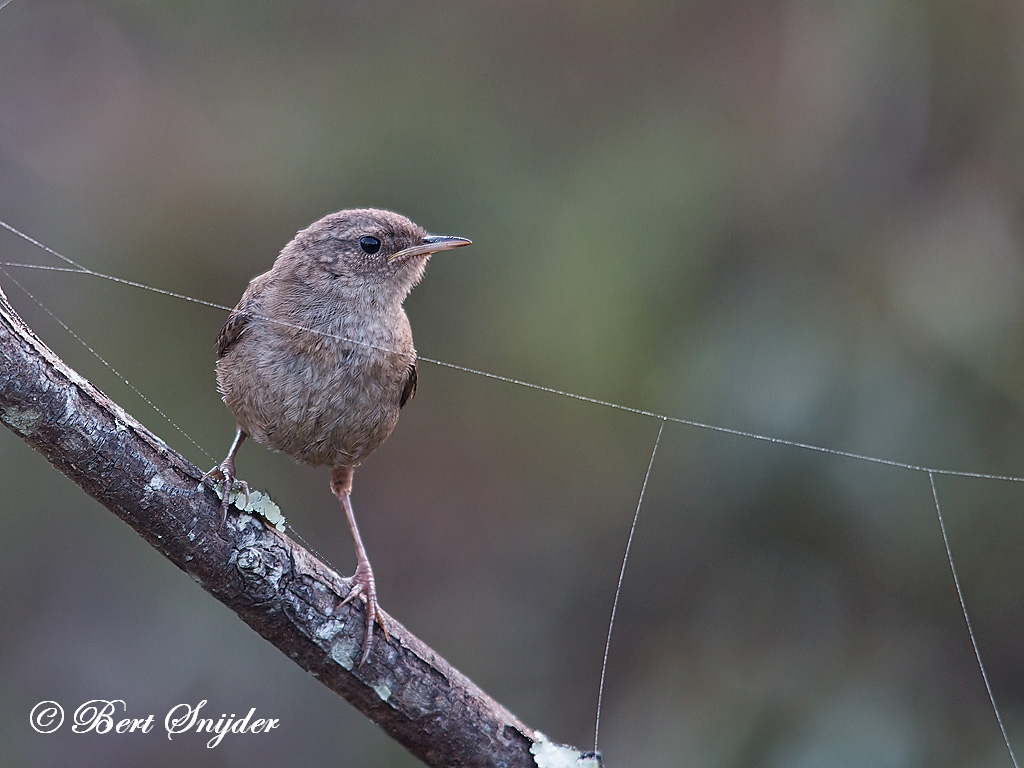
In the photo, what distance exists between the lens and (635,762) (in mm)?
3910

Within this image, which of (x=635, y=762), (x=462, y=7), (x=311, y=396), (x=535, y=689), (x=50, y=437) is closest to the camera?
(x=50, y=437)

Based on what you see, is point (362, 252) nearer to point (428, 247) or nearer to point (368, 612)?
point (428, 247)

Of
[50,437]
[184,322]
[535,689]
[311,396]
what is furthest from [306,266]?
[535,689]

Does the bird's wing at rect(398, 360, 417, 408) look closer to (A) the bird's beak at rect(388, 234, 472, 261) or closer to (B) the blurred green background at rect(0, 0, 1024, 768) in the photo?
(A) the bird's beak at rect(388, 234, 472, 261)

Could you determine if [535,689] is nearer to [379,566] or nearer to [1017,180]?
[379,566]

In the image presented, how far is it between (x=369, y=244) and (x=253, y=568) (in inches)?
45.8

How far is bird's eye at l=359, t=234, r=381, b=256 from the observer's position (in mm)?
3199

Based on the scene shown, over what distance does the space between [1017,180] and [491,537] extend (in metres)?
2.97

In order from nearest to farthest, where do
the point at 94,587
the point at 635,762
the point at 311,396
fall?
the point at 311,396 → the point at 635,762 → the point at 94,587

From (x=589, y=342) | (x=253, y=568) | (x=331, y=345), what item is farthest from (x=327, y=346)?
(x=589, y=342)

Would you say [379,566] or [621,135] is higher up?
[621,135]

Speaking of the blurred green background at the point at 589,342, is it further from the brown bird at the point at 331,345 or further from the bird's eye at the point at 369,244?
the bird's eye at the point at 369,244

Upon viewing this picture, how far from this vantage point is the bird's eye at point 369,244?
10.5 feet

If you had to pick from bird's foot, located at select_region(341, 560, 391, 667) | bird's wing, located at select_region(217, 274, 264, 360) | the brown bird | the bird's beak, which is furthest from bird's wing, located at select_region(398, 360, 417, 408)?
bird's foot, located at select_region(341, 560, 391, 667)
